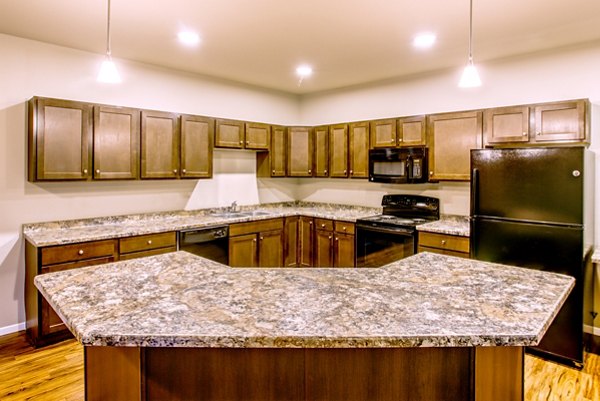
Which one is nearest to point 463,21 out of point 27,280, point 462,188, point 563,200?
point 563,200

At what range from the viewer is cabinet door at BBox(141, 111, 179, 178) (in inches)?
155

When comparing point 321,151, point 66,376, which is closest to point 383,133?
point 321,151

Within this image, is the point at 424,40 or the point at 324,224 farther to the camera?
the point at 324,224

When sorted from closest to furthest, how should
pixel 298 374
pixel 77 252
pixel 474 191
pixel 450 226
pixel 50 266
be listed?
1. pixel 298 374
2. pixel 50 266
3. pixel 77 252
4. pixel 474 191
5. pixel 450 226

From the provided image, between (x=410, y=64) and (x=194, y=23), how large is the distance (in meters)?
2.35

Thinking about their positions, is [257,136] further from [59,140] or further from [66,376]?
[66,376]

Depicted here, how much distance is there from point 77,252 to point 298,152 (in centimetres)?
306

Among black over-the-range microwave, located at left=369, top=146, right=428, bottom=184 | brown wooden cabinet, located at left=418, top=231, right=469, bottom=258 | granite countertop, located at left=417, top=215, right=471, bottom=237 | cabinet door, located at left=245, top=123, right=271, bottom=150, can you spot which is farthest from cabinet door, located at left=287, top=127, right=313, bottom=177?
brown wooden cabinet, located at left=418, top=231, right=469, bottom=258

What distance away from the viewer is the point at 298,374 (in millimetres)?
1414

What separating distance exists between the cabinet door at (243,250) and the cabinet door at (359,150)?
153 centimetres

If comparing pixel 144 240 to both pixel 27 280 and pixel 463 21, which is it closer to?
pixel 27 280

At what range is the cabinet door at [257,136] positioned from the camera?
195 inches

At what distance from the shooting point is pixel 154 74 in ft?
14.1

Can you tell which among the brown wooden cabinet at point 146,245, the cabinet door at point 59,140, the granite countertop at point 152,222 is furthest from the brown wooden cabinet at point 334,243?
the cabinet door at point 59,140
